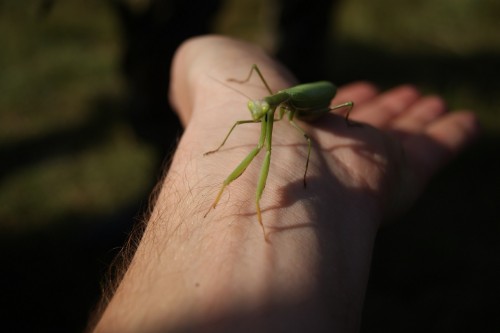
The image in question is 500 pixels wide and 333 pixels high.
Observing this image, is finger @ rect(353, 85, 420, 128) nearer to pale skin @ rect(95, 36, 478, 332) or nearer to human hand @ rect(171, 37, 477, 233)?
human hand @ rect(171, 37, 477, 233)

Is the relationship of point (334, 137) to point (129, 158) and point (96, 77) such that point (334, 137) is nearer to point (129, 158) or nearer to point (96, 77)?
point (129, 158)

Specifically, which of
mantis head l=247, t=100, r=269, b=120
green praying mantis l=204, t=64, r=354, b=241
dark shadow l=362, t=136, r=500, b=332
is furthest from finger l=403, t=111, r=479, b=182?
mantis head l=247, t=100, r=269, b=120

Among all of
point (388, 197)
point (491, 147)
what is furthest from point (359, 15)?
point (388, 197)

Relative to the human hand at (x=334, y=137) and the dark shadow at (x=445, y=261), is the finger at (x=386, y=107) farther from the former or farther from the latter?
the dark shadow at (x=445, y=261)

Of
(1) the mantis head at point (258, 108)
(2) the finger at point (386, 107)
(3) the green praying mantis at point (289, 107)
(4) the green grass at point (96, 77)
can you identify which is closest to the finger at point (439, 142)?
(2) the finger at point (386, 107)

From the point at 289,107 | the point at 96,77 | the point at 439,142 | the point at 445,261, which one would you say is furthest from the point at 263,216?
the point at 96,77

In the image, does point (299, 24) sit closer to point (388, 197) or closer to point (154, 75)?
point (154, 75)
